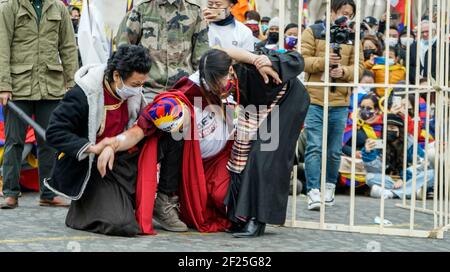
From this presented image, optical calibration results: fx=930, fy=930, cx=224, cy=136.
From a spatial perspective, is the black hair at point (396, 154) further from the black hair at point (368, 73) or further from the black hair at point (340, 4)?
the black hair at point (340, 4)

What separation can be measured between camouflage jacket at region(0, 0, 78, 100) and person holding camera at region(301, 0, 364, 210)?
2220mm

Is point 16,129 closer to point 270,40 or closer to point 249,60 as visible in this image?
point 249,60

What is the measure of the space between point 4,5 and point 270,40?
4.10 meters

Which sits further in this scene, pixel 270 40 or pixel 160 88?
pixel 270 40

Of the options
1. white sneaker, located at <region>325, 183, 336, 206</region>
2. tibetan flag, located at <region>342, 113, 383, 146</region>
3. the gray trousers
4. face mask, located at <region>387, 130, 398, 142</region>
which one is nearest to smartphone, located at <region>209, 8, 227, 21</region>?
the gray trousers

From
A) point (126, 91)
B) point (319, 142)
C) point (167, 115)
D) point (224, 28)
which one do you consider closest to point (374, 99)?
point (319, 142)

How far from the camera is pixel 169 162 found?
6766 millimetres

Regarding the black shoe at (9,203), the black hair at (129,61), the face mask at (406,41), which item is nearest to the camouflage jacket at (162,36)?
the black hair at (129,61)

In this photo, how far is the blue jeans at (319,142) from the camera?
8.46 metres

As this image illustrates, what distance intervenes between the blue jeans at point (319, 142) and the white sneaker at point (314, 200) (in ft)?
0.25

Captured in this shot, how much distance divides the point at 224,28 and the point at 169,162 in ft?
6.29

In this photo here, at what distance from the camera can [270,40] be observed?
37.0 ft

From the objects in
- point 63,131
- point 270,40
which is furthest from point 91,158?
point 270,40

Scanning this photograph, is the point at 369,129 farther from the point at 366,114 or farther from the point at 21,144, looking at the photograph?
the point at 21,144
